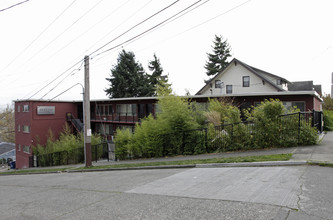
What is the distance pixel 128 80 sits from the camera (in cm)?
5484

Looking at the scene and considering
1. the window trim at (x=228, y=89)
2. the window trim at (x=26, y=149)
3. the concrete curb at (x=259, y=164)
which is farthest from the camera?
the window trim at (x=26, y=149)

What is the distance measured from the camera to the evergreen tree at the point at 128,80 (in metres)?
53.6

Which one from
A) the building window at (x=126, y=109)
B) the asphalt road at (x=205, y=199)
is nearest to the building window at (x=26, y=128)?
the building window at (x=126, y=109)

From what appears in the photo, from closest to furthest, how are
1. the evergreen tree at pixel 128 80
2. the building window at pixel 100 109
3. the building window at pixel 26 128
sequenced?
the building window at pixel 26 128
the building window at pixel 100 109
the evergreen tree at pixel 128 80

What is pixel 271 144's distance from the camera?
40.4 feet

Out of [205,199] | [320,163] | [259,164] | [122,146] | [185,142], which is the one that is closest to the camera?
[205,199]

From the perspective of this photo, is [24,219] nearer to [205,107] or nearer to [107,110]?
[205,107]

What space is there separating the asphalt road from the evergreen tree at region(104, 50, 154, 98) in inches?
1789

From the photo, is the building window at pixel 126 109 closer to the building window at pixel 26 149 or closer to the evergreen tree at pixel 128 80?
the building window at pixel 26 149

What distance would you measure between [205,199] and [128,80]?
5041 centimetres

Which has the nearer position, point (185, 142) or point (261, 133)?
point (261, 133)

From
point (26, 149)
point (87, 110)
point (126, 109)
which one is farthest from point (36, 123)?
point (87, 110)

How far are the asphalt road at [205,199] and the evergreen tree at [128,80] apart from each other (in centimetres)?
4544

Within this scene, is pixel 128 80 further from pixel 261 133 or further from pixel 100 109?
pixel 261 133
